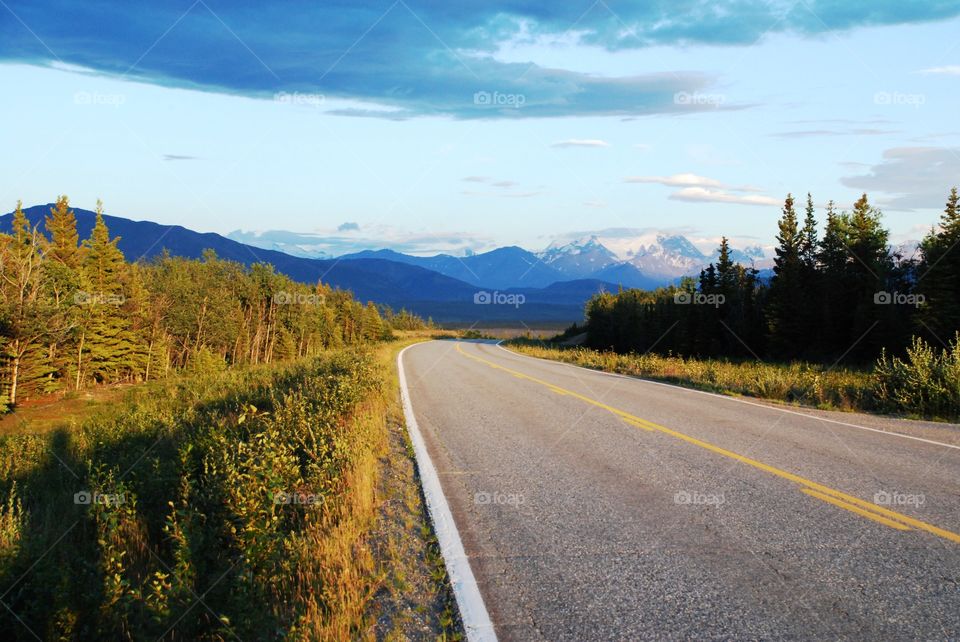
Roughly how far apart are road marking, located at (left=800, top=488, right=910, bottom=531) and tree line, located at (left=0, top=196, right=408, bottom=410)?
27.7 metres

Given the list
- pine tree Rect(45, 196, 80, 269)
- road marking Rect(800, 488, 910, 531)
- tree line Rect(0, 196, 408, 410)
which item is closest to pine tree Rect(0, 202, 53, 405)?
tree line Rect(0, 196, 408, 410)

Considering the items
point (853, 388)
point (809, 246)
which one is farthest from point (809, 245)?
point (853, 388)

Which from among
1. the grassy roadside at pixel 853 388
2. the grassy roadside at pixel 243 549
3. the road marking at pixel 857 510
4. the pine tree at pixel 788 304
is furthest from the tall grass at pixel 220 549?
the pine tree at pixel 788 304

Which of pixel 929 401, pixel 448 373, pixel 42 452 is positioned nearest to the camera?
pixel 929 401

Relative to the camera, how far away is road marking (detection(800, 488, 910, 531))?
497 centimetres

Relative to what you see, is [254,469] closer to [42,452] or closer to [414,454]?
[414,454]

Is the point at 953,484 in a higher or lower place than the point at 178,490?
higher

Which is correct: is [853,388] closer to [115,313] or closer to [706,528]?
[706,528]

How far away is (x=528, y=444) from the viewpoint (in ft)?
28.3

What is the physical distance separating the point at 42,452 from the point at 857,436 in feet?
68.0

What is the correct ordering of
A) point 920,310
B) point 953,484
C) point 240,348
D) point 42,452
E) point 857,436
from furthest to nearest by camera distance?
point 240,348 < point 920,310 < point 42,452 < point 857,436 < point 953,484

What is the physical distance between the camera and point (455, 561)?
14.6 feet

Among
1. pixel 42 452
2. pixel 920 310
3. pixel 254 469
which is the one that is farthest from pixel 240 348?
pixel 254 469

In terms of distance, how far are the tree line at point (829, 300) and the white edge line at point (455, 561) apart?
32947mm
